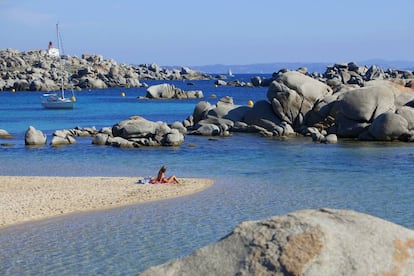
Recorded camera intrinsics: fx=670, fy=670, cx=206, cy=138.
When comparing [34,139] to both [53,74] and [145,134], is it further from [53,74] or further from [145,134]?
[53,74]

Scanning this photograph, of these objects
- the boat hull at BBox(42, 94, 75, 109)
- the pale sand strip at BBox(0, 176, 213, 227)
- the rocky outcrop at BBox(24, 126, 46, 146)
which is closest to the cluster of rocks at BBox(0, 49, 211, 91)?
the boat hull at BBox(42, 94, 75, 109)

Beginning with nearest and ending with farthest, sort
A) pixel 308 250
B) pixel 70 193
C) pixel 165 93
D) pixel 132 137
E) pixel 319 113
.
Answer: pixel 308 250 < pixel 70 193 < pixel 132 137 < pixel 319 113 < pixel 165 93

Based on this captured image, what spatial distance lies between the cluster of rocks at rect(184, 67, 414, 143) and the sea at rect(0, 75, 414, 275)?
4.95 ft

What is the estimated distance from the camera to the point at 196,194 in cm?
2347

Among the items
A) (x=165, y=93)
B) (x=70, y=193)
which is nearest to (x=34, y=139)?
(x=70, y=193)

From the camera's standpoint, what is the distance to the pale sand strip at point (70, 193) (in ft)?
66.3

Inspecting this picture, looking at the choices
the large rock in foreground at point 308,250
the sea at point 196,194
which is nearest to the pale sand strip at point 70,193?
the sea at point 196,194

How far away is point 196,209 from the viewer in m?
20.7

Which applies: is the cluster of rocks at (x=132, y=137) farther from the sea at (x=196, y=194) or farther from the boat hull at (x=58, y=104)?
the boat hull at (x=58, y=104)

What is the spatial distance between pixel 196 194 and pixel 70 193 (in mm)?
4365

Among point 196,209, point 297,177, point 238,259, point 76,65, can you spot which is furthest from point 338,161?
point 76,65

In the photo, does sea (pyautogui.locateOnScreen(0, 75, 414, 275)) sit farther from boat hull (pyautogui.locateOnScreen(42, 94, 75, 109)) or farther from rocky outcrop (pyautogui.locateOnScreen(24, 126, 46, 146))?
boat hull (pyautogui.locateOnScreen(42, 94, 75, 109))

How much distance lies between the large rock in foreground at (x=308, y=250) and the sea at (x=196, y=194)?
6.93 meters

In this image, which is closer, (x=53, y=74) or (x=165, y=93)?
(x=165, y=93)
